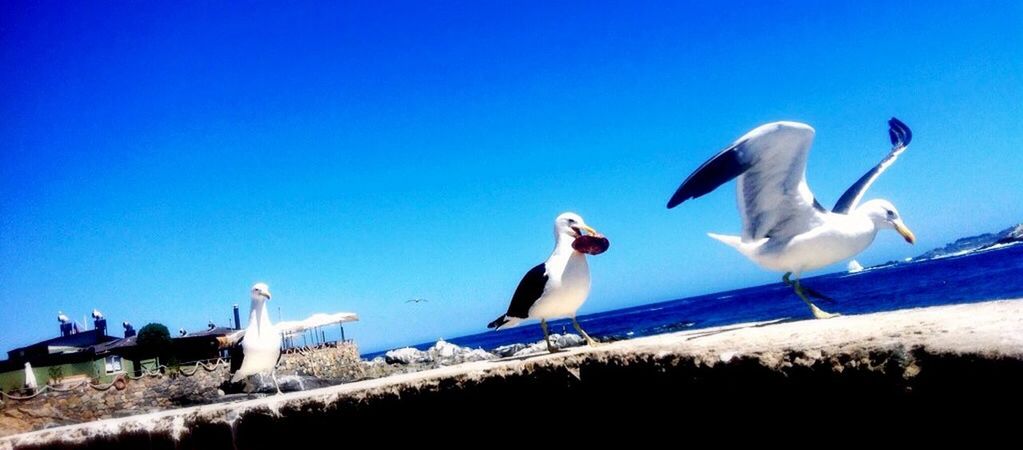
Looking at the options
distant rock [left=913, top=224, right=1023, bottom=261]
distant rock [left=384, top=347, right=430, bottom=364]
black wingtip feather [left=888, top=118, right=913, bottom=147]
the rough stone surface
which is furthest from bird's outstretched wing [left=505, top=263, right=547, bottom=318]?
distant rock [left=913, top=224, right=1023, bottom=261]

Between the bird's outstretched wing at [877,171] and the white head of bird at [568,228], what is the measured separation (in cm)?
192

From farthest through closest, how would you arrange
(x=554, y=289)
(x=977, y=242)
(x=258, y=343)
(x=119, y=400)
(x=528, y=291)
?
(x=977, y=242) < (x=119, y=400) < (x=258, y=343) < (x=528, y=291) < (x=554, y=289)

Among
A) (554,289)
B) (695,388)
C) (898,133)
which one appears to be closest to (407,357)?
(898,133)

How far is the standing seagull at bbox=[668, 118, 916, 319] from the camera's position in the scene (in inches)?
170

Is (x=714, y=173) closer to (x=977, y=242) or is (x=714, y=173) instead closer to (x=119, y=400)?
(x=119, y=400)

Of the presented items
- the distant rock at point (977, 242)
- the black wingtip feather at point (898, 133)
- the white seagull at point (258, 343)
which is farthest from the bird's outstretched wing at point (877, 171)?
the distant rock at point (977, 242)

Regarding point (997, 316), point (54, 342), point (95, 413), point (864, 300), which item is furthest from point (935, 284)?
point (54, 342)

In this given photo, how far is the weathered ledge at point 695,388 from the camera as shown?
143 centimetres

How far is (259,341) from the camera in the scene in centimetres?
707

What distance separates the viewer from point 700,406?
188cm

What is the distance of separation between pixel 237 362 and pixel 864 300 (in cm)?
3266

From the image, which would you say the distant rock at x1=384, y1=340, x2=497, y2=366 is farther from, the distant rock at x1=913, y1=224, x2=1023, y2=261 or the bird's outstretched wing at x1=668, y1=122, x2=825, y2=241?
the distant rock at x1=913, y1=224, x2=1023, y2=261

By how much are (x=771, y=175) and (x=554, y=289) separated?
186cm

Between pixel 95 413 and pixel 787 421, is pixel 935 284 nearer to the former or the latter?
pixel 95 413
